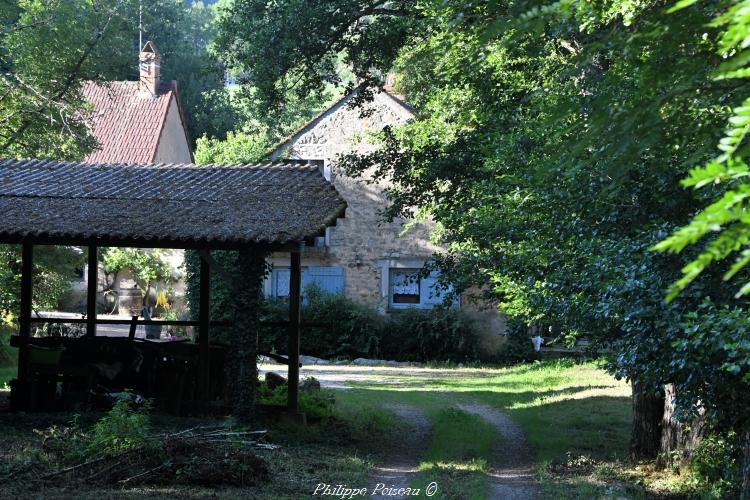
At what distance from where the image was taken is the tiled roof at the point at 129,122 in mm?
35219

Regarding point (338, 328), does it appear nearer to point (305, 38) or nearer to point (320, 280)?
point (320, 280)

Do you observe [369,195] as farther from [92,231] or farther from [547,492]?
[547,492]

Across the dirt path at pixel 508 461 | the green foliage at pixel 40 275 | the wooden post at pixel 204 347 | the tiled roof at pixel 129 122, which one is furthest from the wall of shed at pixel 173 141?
the dirt path at pixel 508 461

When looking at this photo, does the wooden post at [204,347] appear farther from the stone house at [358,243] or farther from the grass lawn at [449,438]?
the stone house at [358,243]

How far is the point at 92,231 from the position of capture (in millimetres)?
12695

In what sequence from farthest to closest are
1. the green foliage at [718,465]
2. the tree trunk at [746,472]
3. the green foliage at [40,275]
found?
the green foliage at [40,275]
the green foliage at [718,465]
the tree trunk at [746,472]

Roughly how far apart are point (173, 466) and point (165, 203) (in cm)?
495

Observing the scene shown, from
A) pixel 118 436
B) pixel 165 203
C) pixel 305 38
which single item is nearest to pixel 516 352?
pixel 305 38

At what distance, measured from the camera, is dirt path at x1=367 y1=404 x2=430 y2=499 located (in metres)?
10.9

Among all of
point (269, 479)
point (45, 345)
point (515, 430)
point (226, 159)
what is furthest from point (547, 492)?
point (226, 159)

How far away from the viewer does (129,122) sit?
36.4 m

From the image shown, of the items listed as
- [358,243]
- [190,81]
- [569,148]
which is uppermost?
[190,81]

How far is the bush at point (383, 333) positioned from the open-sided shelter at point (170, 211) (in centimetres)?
1258

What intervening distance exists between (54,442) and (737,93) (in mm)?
8966
